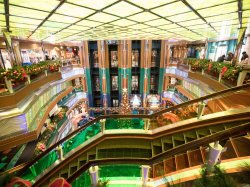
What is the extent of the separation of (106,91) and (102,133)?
1048 centimetres

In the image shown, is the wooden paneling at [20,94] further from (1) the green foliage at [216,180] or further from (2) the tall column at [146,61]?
(2) the tall column at [146,61]

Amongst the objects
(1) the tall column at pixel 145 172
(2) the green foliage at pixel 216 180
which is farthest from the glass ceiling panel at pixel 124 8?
(1) the tall column at pixel 145 172

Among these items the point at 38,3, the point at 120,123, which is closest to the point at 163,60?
the point at 120,123

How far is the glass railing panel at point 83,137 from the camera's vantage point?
4999 mm

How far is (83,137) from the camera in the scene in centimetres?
544

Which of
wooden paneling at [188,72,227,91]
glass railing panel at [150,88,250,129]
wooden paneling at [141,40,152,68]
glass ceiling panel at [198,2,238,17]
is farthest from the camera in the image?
wooden paneling at [141,40,152,68]

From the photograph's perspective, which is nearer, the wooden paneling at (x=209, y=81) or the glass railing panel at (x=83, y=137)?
the glass railing panel at (x=83, y=137)

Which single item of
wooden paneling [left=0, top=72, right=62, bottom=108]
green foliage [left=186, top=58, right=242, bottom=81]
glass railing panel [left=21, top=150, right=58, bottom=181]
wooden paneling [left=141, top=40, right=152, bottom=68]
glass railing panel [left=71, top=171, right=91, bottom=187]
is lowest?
glass railing panel [left=71, top=171, right=91, bottom=187]

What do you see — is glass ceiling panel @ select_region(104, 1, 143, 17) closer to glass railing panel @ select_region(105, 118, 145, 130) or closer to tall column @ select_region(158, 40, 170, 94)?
glass railing panel @ select_region(105, 118, 145, 130)

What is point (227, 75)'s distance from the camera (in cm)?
527

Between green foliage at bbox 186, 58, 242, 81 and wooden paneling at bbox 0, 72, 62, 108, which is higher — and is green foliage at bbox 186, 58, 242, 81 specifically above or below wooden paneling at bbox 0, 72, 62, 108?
above

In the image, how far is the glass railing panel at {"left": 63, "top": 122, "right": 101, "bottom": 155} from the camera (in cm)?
500

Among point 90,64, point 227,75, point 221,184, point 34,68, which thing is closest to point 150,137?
point 221,184

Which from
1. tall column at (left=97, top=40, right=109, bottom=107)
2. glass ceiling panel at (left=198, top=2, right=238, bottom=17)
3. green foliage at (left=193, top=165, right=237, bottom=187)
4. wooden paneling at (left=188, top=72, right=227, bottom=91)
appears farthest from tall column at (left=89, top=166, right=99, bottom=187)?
tall column at (left=97, top=40, right=109, bottom=107)
